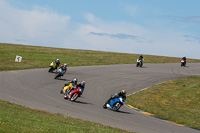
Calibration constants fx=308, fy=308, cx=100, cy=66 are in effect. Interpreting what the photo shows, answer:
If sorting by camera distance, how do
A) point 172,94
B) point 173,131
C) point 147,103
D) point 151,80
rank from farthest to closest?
point 151,80 → point 172,94 → point 147,103 → point 173,131

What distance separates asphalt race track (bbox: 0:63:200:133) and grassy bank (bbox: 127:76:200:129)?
68.1 inches

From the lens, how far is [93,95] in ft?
79.2

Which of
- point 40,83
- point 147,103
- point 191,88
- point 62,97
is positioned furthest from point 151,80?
point 62,97

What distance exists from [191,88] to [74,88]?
15.8 meters

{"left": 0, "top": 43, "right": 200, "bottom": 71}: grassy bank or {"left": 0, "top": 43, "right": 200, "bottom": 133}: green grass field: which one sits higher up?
{"left": 0, "top": 43, "right": 200, "bottom": 71}: grassy bank

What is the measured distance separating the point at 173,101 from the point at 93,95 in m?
6.74

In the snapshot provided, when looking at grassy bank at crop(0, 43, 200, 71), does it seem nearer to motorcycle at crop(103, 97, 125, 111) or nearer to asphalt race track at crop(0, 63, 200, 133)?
asphalt race track at crop(0, 63, 200, 133)

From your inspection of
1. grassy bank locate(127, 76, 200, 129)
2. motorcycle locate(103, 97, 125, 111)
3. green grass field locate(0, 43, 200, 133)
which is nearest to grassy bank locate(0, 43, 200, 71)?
grassy bank locate(127, 76, 200, 129)

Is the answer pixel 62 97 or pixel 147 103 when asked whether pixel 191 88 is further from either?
pixel 62 97

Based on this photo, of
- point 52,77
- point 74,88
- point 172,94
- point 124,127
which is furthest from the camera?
point 52,77

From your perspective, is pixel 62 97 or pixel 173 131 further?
pixel 62 97

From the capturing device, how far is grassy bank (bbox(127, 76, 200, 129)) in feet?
65.0

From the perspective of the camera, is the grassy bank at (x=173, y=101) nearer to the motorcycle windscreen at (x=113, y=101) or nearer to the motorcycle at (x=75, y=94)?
the motorcycle windscreen at (x=113, y=101)

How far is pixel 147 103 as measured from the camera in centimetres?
2367
